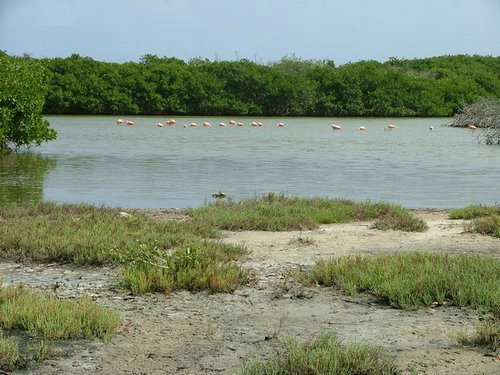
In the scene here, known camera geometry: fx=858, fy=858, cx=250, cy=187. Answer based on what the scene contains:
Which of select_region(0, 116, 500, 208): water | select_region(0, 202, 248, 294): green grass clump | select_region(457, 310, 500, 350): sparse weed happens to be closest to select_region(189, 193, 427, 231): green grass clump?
select_region(0, 202, 248, 294): green grass clump

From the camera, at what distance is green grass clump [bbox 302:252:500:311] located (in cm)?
710

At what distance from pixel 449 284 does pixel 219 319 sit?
204 cm

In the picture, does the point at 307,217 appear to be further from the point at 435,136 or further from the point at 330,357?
the point at 435,136

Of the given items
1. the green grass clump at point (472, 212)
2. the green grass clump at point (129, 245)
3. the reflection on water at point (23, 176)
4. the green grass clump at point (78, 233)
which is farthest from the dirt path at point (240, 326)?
the reflection on water at point (23, 176)

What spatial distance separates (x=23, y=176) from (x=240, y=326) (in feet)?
44.9

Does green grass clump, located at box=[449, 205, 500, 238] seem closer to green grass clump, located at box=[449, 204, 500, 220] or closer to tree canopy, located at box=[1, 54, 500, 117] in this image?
green grass clump, located at box=[449, 204, 500, 220]

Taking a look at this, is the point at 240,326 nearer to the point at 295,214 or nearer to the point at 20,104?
the point at 295,214

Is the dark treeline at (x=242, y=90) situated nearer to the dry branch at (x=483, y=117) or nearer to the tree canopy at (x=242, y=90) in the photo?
the tree canopy at (x=242, y=90)

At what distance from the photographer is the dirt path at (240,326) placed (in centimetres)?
568

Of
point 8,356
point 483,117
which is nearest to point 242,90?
point 483,117

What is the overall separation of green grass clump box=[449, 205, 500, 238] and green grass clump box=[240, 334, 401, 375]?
5935 millimetres

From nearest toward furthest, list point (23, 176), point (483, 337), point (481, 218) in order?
point (483, 337), point (481, 218), point (23, 176)

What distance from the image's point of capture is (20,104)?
2247 cm

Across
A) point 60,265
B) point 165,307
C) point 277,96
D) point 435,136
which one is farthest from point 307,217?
point 277,96
